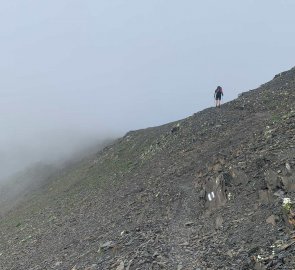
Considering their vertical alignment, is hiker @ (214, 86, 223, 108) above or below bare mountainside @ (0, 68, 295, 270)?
above

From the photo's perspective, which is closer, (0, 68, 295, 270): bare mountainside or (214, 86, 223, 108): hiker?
(0, 68, 295, 270): bare mountainside

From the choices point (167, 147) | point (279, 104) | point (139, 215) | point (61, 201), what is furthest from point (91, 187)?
point (279, 104)

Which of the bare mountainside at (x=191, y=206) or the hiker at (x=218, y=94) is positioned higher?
the hiker at (x=218, y=94)

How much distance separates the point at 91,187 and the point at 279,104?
1734cm

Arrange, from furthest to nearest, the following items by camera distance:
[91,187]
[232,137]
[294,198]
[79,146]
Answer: [79,146]
[91,187]
[232,137]
[294,198]

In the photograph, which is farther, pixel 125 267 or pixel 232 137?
pixel 232 137

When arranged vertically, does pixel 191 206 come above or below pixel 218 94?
Result: below

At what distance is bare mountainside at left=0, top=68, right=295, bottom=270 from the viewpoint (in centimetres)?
1397

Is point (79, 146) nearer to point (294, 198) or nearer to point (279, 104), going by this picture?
point (279, 104)

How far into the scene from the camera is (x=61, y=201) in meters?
36.9

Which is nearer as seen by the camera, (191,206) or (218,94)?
(191,206)

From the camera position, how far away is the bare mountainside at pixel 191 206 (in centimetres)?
1397

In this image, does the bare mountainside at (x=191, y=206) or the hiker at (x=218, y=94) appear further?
the hiker at (x=218, y=94)

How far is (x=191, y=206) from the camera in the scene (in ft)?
64.5
